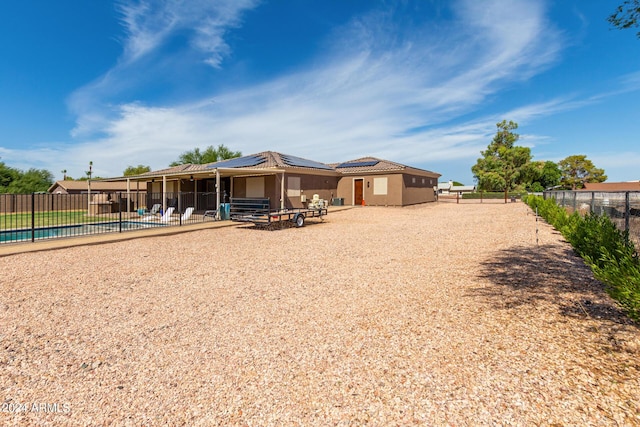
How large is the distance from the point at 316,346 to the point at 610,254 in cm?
614

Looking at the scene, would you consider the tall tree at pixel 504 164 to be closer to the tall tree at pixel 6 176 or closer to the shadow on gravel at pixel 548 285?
the shadow on gravel at pixel 548 285

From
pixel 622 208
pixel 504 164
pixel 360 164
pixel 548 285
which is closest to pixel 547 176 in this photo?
pixel 504 164

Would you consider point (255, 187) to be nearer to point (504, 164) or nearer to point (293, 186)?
point (293, 186)

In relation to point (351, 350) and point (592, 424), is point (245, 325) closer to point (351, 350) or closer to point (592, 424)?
point (351, 350)

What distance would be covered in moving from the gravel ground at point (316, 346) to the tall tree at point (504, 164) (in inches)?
2143

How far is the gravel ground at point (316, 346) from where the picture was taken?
7.96ft

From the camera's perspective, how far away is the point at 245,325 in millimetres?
3975

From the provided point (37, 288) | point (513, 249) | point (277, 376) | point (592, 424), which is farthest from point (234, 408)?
point (513, 249)

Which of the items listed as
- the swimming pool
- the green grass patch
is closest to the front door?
the swimming pool

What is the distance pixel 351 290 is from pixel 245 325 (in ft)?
6.37

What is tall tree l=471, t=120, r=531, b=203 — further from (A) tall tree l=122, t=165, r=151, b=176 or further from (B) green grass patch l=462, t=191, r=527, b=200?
(A) tall tree l=122, t=165, r=151, b=176

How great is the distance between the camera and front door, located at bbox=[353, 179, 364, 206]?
1024 inches

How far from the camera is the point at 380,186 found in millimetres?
25359

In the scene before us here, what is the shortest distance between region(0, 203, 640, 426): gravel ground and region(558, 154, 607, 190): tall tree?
8313 centimetres
